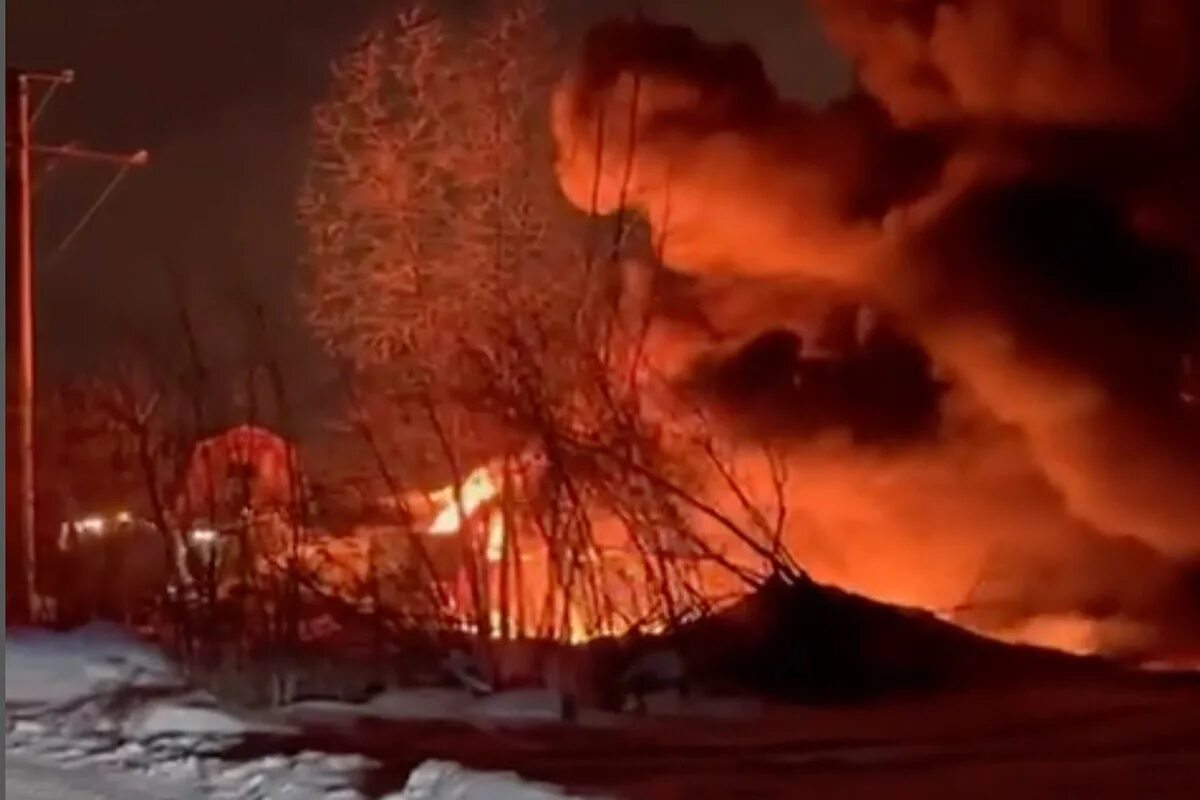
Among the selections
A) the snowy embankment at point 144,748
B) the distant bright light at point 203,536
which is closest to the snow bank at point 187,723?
the snowy embankment at point 144,748

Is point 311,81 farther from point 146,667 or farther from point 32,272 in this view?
point 146,667

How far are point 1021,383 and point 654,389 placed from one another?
2.45 m

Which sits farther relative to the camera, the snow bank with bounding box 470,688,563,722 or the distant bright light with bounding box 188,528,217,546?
the distant bright light with bounding box 188,528,217,546

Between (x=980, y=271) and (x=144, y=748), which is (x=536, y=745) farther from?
(x=980, y=271)

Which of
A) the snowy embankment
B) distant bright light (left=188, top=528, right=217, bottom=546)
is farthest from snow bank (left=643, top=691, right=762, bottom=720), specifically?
distant bright light (left=188, top=528, right=217, bottom=546)

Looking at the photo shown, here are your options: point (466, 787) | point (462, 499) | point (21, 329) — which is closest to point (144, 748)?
point (466, 787)

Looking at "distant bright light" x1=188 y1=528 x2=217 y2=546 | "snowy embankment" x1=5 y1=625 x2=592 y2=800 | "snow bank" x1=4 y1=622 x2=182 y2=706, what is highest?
"distant bright light" x1=188 y1=528 x2=217 y2=546

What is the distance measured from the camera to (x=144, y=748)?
5805 mm

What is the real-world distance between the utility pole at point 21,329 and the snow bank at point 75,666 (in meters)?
1.06

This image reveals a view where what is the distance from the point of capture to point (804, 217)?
11133 mm

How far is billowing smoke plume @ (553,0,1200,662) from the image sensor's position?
10656 millimetres

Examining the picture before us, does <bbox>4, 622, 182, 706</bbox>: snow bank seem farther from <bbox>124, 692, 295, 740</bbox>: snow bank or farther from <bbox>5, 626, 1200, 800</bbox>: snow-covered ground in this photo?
<bbox>124, 692, 295, 740</bbox>: snow bank

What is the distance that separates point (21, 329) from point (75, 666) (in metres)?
2.51

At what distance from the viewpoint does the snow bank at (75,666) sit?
6.67 metres
